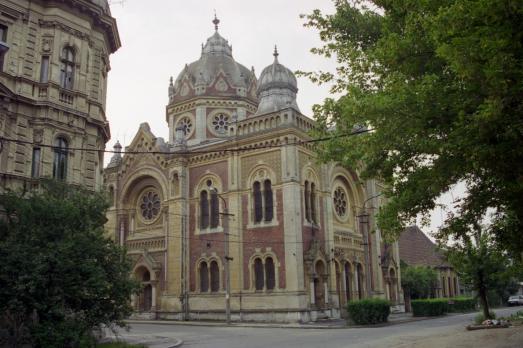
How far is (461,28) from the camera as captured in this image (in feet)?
27.2

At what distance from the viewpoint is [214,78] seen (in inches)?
1801

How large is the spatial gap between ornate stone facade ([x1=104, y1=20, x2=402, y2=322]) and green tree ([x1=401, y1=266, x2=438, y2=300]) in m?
2.98

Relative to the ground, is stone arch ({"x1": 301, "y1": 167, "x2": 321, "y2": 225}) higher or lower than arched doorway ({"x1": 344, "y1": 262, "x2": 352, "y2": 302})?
higher

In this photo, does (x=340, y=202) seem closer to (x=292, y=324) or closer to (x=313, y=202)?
(x=313, y=202)

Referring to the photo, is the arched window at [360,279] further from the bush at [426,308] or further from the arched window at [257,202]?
the arched window at [257,202]

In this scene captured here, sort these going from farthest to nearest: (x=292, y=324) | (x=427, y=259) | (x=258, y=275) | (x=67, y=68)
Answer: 1. (x=427, y=259)
2. (x=258, y=275)
3. (x=292, y=324)
4. (x=67, y=68)

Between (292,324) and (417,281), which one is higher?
(417,281)

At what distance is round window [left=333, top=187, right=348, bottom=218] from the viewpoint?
38.4 m

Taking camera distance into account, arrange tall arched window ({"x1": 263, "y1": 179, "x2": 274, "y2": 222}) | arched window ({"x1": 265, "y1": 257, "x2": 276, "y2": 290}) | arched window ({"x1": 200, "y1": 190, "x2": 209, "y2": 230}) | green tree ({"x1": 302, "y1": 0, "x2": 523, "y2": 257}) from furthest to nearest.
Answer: arched window ({"x1": 200, "y1": 190, "x2": 209, "y2": 230}) → tall arched window ({"x1": 263, "y1": 179, "x2": 274, "y2": 222}) → arched window ({"x1": 265, "y1": 257, "x2": 276, "y2": 290}) → green tree ({"x1": 302, "y1": 0, "x2": 523, "y2": 257})

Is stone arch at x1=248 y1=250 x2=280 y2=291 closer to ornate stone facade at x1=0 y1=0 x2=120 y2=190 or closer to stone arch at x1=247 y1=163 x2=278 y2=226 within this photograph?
stone arch at x1=247 y1=163 x2=278 y2=226

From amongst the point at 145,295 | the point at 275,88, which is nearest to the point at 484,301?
the point at 275,88

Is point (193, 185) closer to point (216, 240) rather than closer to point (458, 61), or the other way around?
point (216, 240)

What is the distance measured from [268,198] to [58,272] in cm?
2041

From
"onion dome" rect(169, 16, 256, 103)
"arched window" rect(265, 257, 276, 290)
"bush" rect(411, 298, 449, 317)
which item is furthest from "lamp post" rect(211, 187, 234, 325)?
"bush" rect(411, 298, 449, 317)
